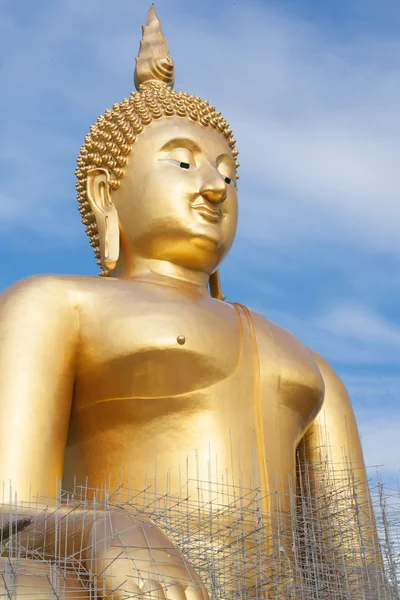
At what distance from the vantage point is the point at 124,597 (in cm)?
354

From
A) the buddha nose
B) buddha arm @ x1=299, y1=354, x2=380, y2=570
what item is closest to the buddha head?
the buddha nose

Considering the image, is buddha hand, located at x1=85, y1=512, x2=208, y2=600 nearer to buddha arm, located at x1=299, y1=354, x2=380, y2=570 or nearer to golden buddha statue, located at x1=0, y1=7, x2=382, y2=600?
golden buddha statue, located at x1=0, y1=7, x2=382, y2=600

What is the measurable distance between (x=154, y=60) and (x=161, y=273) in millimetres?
1620

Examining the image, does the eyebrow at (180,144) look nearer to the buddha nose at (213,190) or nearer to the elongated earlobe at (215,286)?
the buddha nose at (213,190)

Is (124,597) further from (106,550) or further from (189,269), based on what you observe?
(189,269)

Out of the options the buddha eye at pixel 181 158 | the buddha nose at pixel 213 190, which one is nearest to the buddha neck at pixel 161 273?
the buddha nose at pixel 213 190

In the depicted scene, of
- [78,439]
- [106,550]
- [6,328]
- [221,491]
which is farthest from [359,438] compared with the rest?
[106,550]

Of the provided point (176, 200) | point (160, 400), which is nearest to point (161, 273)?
point (176, 200)

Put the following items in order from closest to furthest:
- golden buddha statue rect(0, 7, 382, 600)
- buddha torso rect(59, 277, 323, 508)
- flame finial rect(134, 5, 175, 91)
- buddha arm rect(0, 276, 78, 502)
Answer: buddha arm rect(0, 276, 78, 502) < golden buddha statue rect(0, 7, 382, 600) < buddha torso rect(59, 277, 323, 508) < flame finial rect(134, 5, 175, 91)

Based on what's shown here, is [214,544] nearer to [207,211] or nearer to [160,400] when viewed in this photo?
[160,400]

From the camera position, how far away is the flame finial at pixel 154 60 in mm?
6539

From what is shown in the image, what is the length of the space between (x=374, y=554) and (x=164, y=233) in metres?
2.11

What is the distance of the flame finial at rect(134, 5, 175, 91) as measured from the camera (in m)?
6.54

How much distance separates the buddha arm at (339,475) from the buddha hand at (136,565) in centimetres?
183
